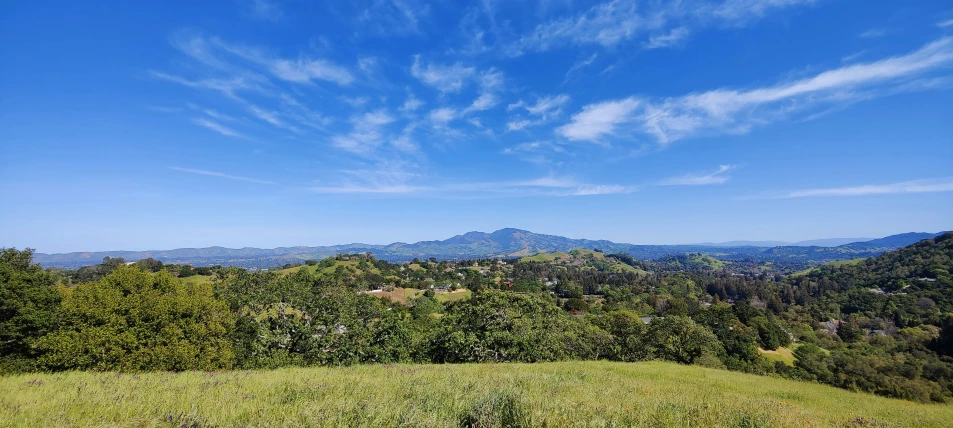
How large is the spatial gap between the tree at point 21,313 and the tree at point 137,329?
2560 mm

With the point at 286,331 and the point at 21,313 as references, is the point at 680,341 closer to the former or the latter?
the point at 286,331

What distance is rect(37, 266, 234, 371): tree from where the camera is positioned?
1822cm

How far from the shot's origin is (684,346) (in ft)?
134

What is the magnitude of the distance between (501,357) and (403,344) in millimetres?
7707

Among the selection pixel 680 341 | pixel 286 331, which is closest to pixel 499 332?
pixel 286 331

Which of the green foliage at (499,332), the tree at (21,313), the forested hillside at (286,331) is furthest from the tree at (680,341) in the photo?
the tree at (21,313)

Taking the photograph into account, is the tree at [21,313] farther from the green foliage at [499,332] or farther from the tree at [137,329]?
the green foliage at [499,332]

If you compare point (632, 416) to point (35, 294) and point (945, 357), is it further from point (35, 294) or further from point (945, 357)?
point (945, 357)

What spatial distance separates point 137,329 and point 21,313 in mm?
9751

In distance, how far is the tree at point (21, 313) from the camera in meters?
21.2

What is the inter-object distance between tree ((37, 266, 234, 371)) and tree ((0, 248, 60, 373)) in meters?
2.56

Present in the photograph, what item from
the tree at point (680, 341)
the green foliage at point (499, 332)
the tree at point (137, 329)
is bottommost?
the tree at point (680, 341)

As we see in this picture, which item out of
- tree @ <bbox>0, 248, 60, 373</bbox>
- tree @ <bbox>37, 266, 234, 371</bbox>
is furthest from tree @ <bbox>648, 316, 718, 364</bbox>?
tree @ <bbox>0, 248, 60, 373</bbox>

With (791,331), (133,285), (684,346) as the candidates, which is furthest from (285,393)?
(791,331)
